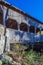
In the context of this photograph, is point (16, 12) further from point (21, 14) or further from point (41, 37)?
point (41, 37)

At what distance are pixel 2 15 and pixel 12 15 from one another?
141 centimetres

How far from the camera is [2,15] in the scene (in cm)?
1723

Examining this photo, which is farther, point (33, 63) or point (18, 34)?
point (18, 34)

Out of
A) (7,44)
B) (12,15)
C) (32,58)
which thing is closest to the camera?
(32,58)

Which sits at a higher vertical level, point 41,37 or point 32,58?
point 41,37

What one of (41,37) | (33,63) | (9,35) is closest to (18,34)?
(9,35)

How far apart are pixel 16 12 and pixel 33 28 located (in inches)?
222

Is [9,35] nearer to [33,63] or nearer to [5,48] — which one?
[5,48]

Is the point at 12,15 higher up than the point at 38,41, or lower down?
higher up

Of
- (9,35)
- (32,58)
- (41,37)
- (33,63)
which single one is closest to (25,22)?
(41,37)

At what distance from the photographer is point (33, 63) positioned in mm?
14117

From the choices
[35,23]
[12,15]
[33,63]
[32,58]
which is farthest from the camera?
[35,23]

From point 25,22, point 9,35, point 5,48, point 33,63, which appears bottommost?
point 33,63

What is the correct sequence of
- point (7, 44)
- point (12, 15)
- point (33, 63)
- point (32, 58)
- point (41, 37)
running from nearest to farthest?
A: point (33, 63) → point (32, 58) → point (7, 44) → point (12, 15) → point (41, 37)
